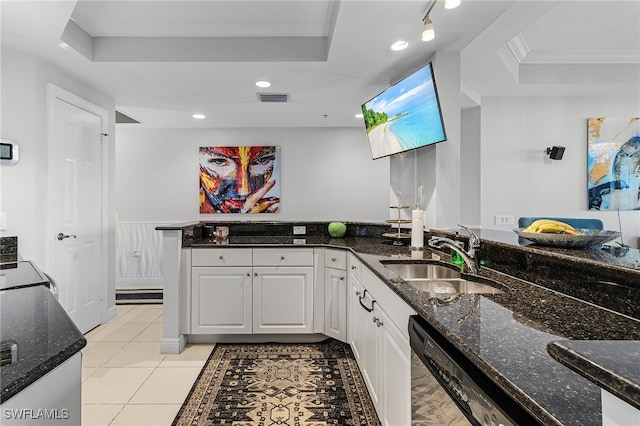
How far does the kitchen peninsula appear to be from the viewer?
1.94 feet

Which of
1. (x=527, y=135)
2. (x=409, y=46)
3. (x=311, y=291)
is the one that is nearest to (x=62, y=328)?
(x=311, y=291)

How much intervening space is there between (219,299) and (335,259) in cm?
107

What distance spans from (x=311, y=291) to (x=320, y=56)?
6.41 ft

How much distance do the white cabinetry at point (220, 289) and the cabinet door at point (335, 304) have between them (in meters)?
0.68

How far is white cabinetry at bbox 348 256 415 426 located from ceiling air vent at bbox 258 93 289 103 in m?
2.13

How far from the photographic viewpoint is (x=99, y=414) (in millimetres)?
2053

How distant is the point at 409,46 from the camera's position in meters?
2.54

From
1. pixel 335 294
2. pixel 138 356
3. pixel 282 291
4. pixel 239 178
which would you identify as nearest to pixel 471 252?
pixel 335 294

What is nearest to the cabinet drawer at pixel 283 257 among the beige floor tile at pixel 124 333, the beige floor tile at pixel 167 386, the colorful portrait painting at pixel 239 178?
the beige floor tile at pixel 167 386

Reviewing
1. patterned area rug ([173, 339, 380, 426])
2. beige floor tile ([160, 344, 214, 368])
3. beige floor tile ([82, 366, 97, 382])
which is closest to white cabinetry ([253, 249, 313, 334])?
patterned area rug ([173, 339, 380, 426])

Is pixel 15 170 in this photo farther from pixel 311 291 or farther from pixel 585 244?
pixel 585 244

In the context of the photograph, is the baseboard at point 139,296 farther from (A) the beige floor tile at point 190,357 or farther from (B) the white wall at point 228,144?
(A) the beige floor tile at point 190,357

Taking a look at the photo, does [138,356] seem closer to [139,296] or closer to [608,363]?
[139,296]

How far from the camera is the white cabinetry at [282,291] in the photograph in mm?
3014
